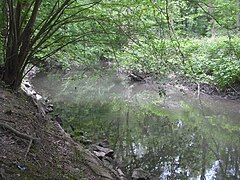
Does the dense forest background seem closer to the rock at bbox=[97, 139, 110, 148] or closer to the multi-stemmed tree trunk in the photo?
the multi-stemmed tree trunk

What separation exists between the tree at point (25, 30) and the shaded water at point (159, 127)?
156cm

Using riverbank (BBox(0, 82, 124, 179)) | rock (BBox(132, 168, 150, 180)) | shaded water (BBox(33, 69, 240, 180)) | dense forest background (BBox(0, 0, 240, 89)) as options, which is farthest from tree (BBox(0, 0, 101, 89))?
rock (BBox(132, 168, 150, 180))

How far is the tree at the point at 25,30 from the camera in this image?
239 inches

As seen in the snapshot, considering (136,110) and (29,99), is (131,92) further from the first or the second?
(29,99)

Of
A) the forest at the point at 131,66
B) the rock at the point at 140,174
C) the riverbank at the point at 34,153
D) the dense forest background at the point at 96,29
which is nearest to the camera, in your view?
the riverbank at the point at 34,153

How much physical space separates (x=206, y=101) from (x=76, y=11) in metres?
8.33

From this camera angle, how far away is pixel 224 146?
25.4 feet

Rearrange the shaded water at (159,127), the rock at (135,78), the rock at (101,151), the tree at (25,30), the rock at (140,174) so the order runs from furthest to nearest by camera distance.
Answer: the rock at (135,78) → the shaded water at (159,127) → the rock at (101,151) → the tree at (25,30) → the rock at (140,174)

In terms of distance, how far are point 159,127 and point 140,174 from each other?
387cm

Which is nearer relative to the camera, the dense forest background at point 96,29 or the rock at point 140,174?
the rock at point 140,174

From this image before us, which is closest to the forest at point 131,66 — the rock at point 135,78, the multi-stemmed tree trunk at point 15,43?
the multi-stemmed tree trunk at point 15,43

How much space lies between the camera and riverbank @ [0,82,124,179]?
3.31 metres

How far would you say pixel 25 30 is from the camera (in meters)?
6.18

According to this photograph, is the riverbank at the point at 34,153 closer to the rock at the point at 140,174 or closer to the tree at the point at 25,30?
the rock at the point at 140,174
